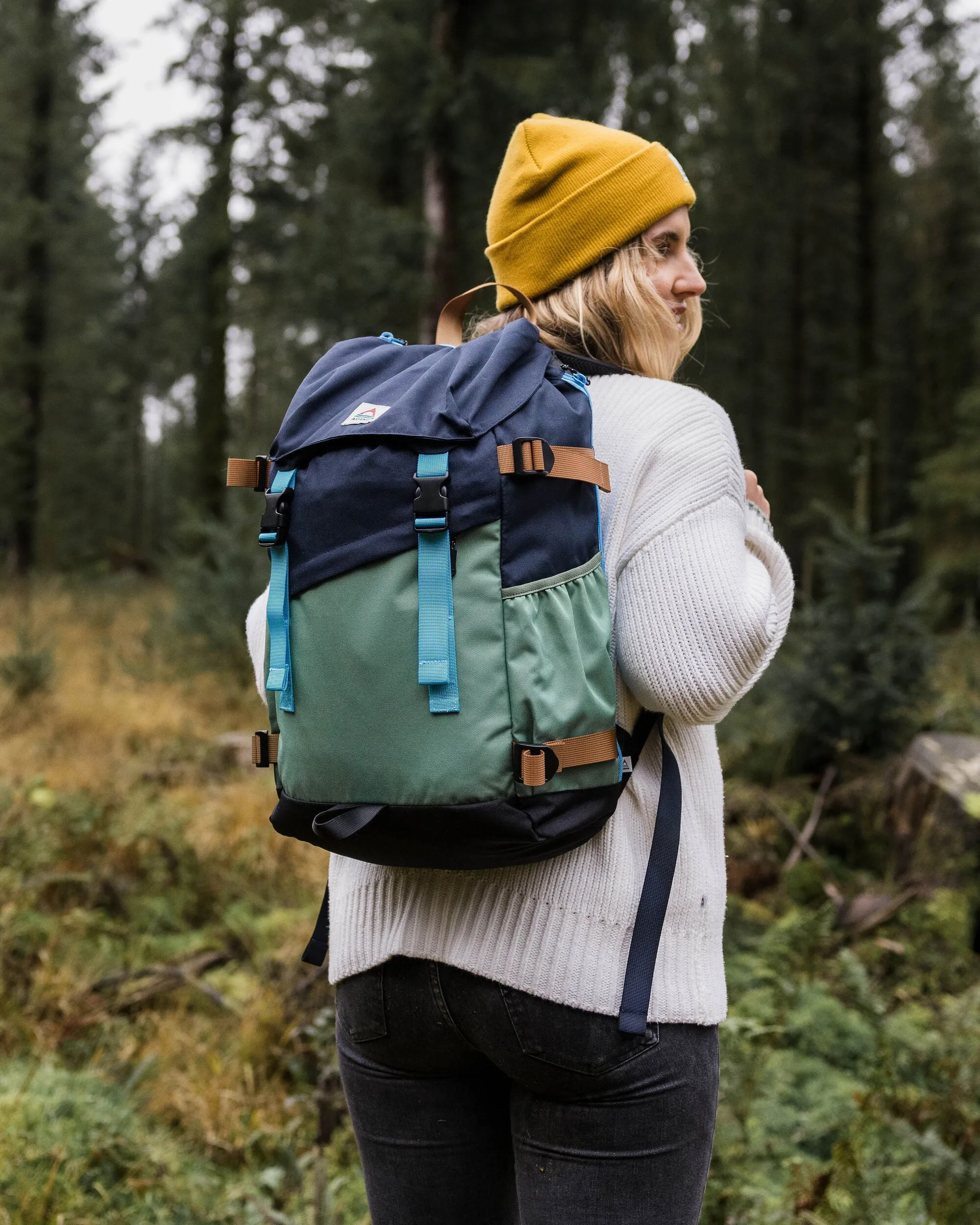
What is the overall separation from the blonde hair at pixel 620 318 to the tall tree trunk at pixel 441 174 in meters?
5.70

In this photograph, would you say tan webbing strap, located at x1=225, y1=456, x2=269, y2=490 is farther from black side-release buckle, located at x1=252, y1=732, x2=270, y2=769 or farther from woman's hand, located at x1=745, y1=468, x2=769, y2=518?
woman's hand, located at x1=745, y1=468, x2=769, y2=518

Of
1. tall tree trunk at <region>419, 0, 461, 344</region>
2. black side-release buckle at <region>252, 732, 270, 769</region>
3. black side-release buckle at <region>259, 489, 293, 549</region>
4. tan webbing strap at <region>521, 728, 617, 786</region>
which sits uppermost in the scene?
tall tree trunk at <region>419, 0, 461, 344</region>

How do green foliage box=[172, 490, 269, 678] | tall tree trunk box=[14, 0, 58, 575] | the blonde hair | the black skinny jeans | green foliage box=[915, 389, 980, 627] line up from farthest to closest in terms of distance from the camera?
green foliage box=[915, 389, 980, 627] < tall tree trunk box=[14, 0, 58, 575] < green foliage box=[172, 490, 269, 678] < the blonde hair < the black skinny jeans

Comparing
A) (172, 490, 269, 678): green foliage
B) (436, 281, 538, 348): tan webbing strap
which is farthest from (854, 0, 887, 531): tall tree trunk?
(436, 281, 538, 348): tan webbing strap

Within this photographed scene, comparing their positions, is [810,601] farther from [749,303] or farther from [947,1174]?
[749,303]

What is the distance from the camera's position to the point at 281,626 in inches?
51.1

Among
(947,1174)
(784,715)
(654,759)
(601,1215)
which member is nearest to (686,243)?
(654,759)

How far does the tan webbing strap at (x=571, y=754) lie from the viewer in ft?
3.85

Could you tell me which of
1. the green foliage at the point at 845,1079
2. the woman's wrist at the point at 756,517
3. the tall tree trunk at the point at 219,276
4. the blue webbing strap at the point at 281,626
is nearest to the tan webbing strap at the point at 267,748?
the blue webbing strap at the point at 281,626

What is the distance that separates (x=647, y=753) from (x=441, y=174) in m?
6.85

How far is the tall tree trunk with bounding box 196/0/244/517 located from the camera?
12.6 meters

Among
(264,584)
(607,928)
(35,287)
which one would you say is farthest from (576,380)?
(35,287)

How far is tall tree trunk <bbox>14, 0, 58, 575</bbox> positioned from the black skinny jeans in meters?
16.0

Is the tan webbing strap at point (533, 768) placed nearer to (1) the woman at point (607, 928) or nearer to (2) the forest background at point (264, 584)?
(1) the woman at point (607, 928)
